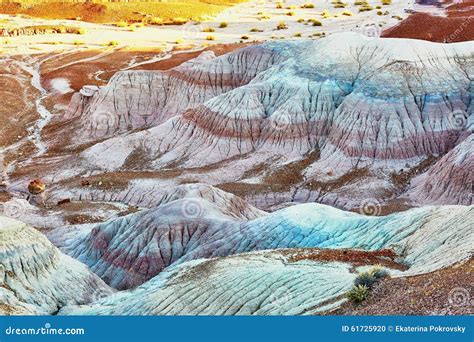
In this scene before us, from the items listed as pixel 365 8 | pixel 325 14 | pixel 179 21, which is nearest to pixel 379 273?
pixel 325 14

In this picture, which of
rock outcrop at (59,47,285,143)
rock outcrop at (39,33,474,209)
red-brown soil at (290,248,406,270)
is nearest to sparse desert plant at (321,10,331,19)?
rock outcrop at (59,47,285,143)

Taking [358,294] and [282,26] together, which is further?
[282,26]

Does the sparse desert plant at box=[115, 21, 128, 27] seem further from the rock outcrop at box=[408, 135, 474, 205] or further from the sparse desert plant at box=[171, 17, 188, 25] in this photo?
the rock outcrop at box=[408, 135, 474, 205]

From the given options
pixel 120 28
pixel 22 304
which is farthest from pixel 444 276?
pixel 120 28

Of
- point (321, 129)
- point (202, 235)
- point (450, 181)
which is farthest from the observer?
point (321, 129)

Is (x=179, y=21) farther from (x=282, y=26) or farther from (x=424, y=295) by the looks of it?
(x=424, y=295)

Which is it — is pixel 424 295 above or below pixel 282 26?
below

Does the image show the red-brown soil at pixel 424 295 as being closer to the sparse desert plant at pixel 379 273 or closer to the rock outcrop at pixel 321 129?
the sparse desert plant at pixel 379 273

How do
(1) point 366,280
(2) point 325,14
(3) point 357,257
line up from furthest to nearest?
(2) point 325,14, (3) point 357,257, (1) point 366,280
